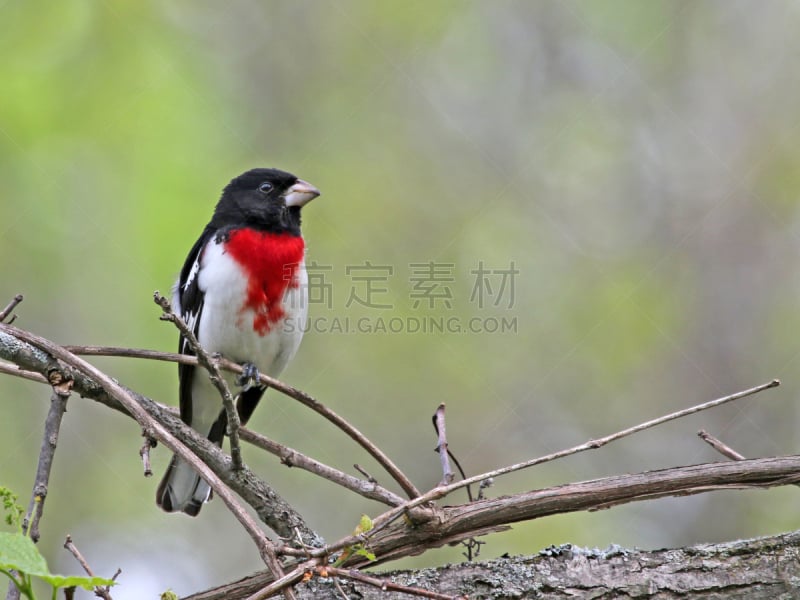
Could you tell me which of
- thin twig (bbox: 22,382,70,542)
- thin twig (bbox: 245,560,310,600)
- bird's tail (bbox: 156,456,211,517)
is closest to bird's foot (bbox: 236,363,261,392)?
bird's tail (bbox: 156,456,211,517)

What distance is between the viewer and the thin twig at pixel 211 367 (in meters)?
2.11

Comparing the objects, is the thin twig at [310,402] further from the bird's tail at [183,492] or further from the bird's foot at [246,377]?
the bird's tail at [183,492]

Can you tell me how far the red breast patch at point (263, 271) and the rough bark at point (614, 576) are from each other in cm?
228

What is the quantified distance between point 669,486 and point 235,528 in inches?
222

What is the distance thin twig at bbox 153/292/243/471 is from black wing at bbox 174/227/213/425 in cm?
219

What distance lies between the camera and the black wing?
4.85m

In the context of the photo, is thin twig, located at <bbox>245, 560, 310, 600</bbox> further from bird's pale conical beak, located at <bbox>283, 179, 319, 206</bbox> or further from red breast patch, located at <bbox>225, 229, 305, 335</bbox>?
bird's pale conical beak, located at <bbox>283, 179, 319, 206</bbox>

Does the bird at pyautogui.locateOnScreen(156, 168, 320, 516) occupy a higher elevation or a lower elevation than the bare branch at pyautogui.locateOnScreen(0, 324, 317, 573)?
higher

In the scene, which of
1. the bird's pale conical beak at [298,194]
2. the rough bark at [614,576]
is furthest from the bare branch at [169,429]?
the bird's pale conical beak at [298,194]

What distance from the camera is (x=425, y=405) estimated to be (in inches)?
286

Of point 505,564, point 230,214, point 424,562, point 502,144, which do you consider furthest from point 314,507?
point 505,564

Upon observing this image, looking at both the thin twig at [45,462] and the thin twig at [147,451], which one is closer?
the thin twig at [45,462]

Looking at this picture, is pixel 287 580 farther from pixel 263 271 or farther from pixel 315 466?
pixel 263 271

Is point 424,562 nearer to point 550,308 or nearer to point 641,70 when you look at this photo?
point 550,308
